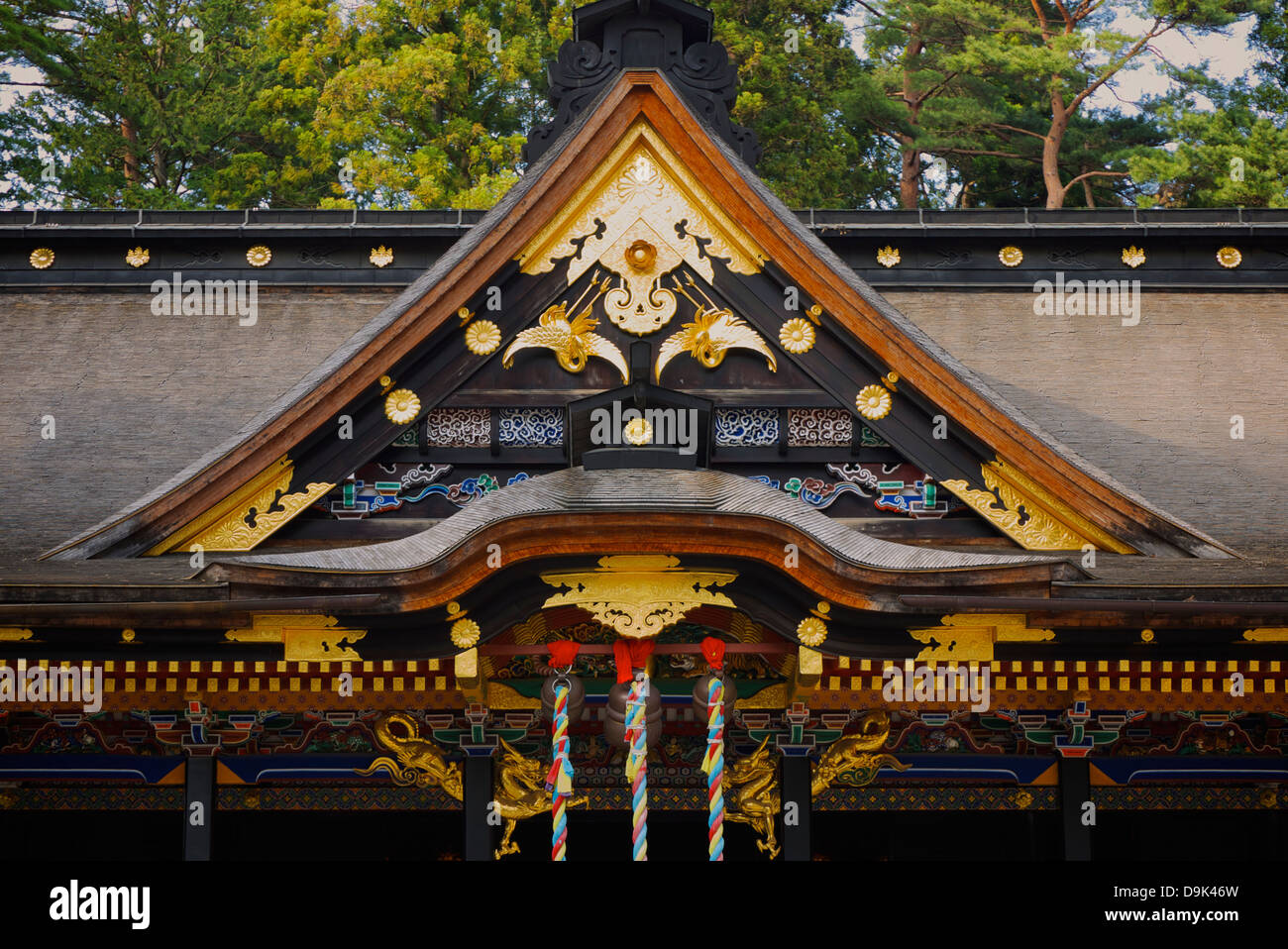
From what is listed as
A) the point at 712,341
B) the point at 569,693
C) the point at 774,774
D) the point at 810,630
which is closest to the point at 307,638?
the point at 569,693

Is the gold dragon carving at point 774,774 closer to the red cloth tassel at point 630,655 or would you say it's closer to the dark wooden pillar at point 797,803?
the dark wooden pillar at point 797,803

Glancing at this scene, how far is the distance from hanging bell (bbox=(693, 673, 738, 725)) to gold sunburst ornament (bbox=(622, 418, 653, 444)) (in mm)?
1290

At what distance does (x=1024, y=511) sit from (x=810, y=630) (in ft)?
4.95

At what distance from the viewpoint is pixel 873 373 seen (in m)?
7.90

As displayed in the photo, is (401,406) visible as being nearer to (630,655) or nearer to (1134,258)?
(630,655)

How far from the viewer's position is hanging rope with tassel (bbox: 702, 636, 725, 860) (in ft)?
22.6

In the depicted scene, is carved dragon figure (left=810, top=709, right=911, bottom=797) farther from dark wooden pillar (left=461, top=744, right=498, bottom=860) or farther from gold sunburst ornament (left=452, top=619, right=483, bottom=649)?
gold sunburst ornament (left=452, top=619, right=483, bottom=649)

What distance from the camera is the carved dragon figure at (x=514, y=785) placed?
7.50 metres

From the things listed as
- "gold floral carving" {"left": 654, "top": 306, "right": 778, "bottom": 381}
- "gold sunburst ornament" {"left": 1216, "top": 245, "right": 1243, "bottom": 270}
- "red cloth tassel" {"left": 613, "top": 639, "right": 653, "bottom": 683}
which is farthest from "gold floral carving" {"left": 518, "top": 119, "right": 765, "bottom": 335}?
"gold sunburst ornament" {"left": 1216, "top": 245, "right": 1243, "bottom": 270}

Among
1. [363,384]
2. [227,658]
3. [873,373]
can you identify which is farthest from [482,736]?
[873,373]

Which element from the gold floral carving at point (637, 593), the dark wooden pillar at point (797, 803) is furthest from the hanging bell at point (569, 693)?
the dark wooden pillar at point (797, 803)

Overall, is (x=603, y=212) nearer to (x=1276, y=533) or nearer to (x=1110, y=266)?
(x=1276, y=533)

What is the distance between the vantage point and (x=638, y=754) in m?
6.93

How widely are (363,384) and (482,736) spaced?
1.94m
